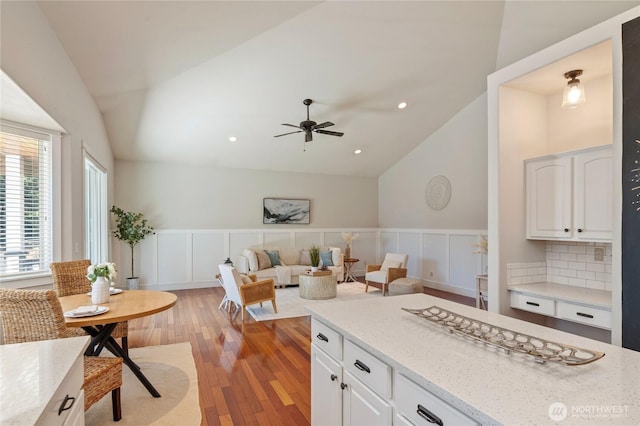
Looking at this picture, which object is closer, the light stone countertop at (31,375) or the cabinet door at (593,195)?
the light stone countertop at (31,375)

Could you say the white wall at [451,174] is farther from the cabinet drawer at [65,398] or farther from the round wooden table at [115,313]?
the cabinet drawer at [65,398]

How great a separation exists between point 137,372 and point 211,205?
503 cm

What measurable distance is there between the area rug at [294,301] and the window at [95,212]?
8.16 feet

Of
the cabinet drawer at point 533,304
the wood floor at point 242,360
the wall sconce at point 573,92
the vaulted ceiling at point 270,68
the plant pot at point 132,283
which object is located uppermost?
the vaulted ceiling at point 270,68

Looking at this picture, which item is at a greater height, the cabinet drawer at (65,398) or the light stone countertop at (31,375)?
the light stone countertop at (31,375)

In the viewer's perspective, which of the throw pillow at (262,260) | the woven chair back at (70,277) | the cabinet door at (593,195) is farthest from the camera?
the throw pillow at (262,260)

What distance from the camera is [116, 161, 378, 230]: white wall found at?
6.99 meters

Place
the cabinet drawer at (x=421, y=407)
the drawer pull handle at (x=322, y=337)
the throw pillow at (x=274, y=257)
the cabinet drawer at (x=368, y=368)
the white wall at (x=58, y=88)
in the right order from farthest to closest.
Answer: the throw pillow at (x=274, y=257), the white wall at (x=58, y=88), the drawer pull handle at (x=322, y=337), the cabinet drawer at (x=368, y=368), the cabinet drawer at (x=421, y=407)

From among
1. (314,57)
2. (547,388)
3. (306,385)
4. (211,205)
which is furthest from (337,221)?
(547,388)

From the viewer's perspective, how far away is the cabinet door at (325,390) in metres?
1.73

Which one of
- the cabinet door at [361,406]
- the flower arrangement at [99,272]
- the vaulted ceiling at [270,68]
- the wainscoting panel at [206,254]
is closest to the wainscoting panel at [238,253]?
the wainscoting panel at [206,254]

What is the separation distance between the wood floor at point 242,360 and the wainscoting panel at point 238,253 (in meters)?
1.54

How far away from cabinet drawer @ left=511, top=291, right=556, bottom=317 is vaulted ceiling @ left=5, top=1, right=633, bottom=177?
1.79 metres

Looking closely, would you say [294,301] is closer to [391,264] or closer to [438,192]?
[391,264]
